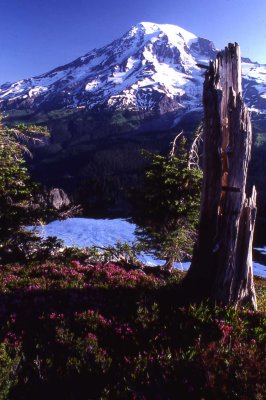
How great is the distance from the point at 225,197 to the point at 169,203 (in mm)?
5932

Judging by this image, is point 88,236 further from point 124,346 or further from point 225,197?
point 124,346

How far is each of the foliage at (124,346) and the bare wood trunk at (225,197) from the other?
0.69m

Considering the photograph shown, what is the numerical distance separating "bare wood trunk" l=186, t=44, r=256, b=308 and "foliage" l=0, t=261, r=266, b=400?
27.4 inches

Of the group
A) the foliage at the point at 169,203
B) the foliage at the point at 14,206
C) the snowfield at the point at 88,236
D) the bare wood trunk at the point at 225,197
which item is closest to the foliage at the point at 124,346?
the bare wood trunk at the point at 225,197

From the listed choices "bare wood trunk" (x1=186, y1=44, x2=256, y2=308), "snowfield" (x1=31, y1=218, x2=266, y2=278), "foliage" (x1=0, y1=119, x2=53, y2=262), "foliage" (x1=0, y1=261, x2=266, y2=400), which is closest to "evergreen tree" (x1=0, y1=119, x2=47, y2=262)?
"foliage" (x1=0, y1=119, x2=53, y2=262)

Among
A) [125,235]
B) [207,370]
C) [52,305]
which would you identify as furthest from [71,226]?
[207,370]

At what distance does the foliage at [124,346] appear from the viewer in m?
4.32

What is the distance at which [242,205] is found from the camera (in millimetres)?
7160

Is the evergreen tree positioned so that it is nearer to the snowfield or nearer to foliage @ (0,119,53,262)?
foliage @ (0,119,53,262)

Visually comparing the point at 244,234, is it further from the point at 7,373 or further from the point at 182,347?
the point at 7,373

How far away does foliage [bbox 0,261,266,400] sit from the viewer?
14.2 ft

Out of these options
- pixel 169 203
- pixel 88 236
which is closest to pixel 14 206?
pixel 169 203

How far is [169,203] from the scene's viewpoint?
1313cm

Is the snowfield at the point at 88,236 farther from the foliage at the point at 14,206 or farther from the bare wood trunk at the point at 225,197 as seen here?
the bare wood trunk at the point at 225,197
